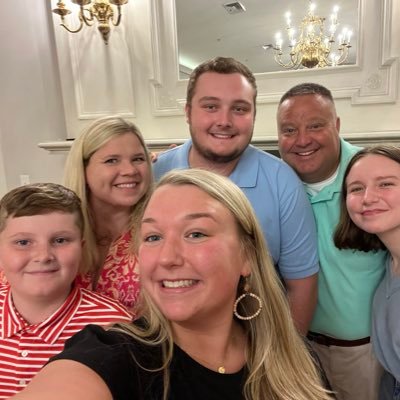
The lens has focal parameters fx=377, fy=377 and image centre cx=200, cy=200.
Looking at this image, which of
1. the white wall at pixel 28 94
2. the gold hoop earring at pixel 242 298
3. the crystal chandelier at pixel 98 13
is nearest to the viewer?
the gold hoop earring at pixel 242 298

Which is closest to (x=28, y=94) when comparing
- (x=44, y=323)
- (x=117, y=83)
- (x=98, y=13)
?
(x=117, y=83)

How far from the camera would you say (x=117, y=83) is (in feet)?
8.61

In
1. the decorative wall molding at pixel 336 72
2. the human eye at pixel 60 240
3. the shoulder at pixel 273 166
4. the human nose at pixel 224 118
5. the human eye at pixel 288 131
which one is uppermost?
the decorative wall molding at pixel 336 72

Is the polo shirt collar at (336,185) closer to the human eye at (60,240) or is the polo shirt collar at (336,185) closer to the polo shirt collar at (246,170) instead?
the polo shirt collar at (246,170)

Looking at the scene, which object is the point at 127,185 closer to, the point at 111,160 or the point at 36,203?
the point at 111,160

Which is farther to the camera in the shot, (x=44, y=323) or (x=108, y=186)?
(x=108, y=186)

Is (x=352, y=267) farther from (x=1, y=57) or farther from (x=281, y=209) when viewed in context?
(x=1, y=57)

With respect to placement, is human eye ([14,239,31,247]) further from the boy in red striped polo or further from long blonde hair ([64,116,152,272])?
long blonde hair ([64,116,152,272])

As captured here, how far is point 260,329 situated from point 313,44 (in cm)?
192

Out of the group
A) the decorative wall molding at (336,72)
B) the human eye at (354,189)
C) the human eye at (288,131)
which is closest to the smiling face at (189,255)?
the human eye at (354,189)

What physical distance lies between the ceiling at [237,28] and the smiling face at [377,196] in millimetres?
1185

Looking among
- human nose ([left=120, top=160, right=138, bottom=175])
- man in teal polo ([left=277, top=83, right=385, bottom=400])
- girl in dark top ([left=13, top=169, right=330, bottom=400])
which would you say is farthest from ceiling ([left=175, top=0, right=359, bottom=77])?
girl in dark top ([left=13, top=169, right=330, bottom=400])

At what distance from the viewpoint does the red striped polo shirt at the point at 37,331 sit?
3.23 feet

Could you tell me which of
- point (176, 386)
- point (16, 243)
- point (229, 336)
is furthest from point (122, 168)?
point (176, 386)
